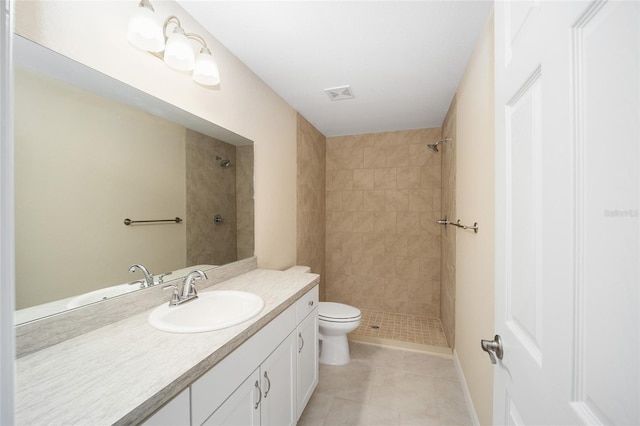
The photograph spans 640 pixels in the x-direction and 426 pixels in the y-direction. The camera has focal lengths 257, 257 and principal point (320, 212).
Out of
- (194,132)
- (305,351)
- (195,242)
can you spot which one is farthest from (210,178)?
(305,351)

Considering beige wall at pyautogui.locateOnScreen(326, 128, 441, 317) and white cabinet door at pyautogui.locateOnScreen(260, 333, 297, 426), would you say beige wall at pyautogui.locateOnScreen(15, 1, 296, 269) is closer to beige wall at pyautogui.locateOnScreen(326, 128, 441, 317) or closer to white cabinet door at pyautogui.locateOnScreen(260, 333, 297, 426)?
white cabinet door at pyautogui.locateOnScreen(260, 333, 297, 426)

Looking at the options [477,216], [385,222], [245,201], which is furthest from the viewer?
[385,222]

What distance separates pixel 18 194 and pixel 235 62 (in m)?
1.34

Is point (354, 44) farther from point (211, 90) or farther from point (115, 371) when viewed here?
point (115, 371)

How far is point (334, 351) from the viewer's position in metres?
2.23

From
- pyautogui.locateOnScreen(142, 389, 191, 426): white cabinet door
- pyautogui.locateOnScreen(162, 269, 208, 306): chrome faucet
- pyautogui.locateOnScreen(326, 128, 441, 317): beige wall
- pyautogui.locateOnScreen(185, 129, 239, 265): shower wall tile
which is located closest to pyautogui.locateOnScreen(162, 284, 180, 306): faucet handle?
pyautogui.locateOnScreen(162, 269, 208, 306): chrome faucet

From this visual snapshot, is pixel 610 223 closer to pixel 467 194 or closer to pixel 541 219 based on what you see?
pixel 541 219

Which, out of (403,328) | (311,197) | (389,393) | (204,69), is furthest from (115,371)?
(403,328)

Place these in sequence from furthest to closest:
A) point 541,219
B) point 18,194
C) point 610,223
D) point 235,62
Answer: point 235,62
point 18,194
point 541,219
point 610,223

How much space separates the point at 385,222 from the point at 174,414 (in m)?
2.88

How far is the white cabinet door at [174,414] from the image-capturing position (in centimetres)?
62

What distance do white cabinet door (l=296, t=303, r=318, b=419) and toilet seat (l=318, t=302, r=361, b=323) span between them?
45cm

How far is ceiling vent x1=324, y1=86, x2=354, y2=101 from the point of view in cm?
208

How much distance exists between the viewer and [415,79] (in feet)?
6.38
